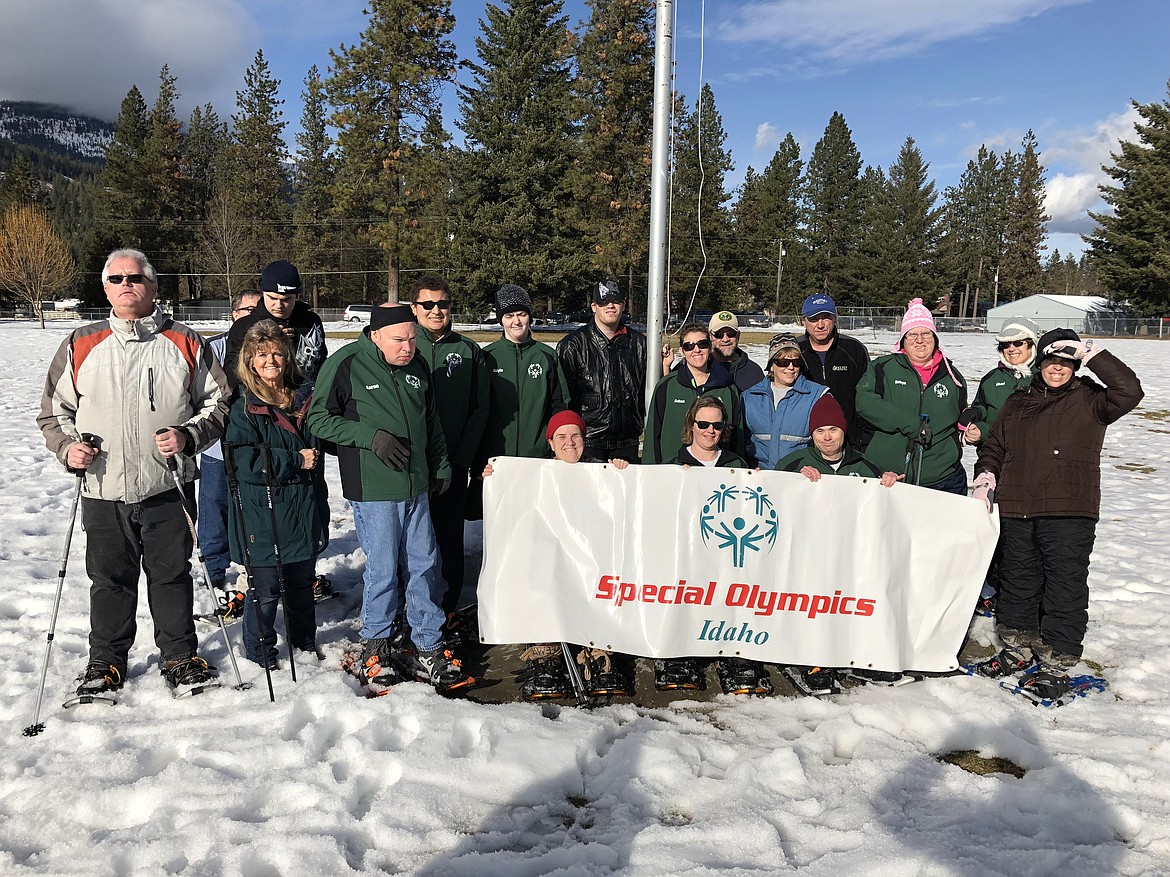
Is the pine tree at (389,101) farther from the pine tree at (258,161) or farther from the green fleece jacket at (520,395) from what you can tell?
the green fleece jacket at (520,395)

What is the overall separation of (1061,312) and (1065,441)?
69.5 metres

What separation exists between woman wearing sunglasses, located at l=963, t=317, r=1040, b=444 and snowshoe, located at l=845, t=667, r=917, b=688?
5.96 feet

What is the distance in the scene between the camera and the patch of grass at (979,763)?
12.6ft

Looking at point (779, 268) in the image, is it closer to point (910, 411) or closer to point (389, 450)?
point (910, 411)

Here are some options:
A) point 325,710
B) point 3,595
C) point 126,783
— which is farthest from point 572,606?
point 3,595

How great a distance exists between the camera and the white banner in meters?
4.70

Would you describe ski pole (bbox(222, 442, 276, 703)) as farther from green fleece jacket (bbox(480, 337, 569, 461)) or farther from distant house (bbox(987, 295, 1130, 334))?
distant house (bbox(987, 295, 1130, 334))

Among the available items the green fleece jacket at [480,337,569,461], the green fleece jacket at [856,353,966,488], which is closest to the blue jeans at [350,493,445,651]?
the green fleece jacket at [480,337,569,461]

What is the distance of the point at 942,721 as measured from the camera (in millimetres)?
4223

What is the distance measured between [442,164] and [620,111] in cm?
1058

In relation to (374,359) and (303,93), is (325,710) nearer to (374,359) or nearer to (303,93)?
(374,359)

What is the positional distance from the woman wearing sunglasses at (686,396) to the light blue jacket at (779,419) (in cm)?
11

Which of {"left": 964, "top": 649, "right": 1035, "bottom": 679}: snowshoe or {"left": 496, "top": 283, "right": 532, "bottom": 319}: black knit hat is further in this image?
{"left": 496, "top": 283, "right": 532, "bottom": 319}: black knit hat

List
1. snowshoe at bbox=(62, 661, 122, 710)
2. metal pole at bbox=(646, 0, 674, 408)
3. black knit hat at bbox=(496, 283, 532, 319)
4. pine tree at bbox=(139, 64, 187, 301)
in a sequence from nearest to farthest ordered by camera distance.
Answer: snowshoe at bbox=(62, 661, 122, 710), black knit hat at bbox=(496, 283, 532, 319), metal pole at bbox=(646, 0, 674, 408), pine tree at bbox=(139, 64, 187, 301)
